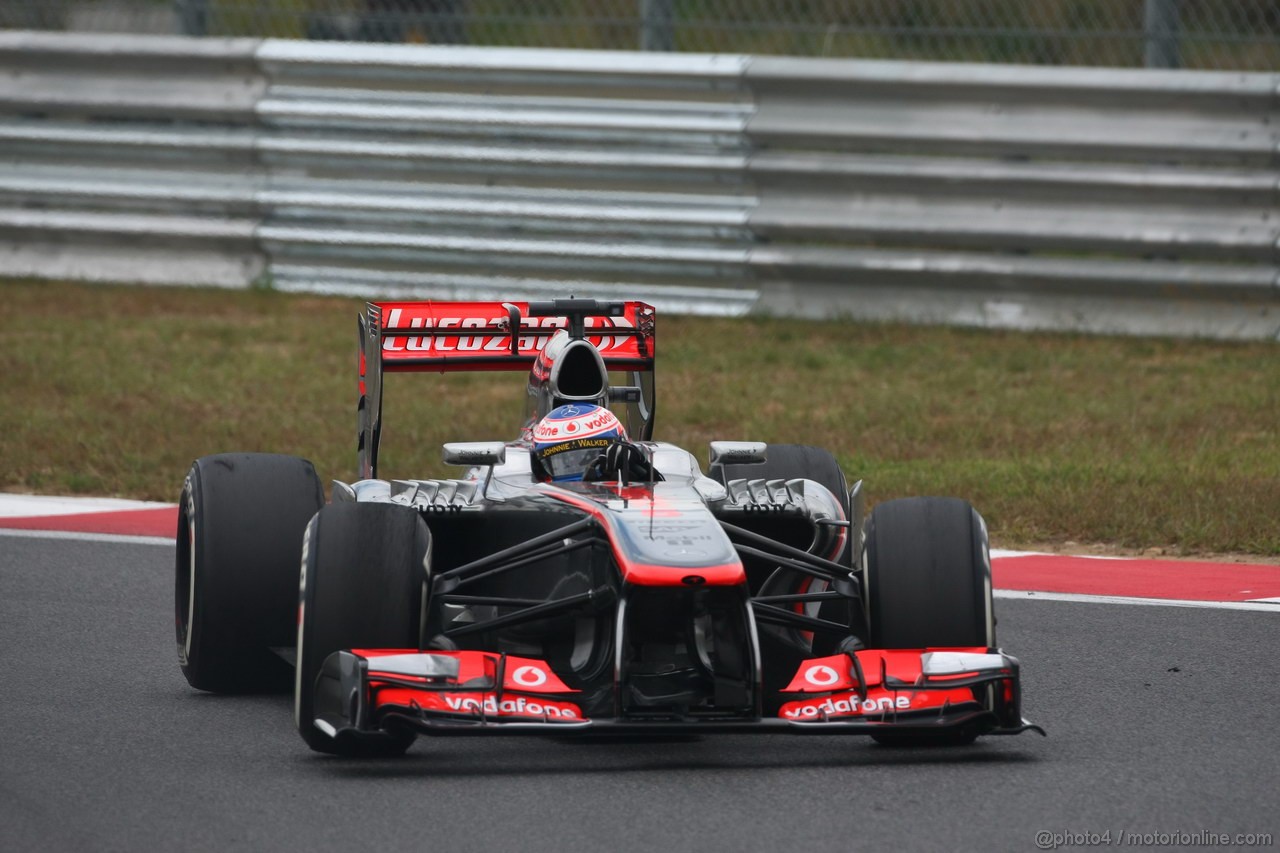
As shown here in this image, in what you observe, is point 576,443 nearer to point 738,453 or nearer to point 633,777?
point 738,453

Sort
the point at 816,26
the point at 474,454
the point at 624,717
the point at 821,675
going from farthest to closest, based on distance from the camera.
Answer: the point at 816,26
the point at 474,454
the point at 821,675
the point at 624,717

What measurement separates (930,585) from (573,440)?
1.19 metres

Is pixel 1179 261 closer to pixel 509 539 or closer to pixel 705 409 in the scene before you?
pixel 705 409

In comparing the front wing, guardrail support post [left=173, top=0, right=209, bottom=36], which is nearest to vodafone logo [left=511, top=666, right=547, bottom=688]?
the front wing

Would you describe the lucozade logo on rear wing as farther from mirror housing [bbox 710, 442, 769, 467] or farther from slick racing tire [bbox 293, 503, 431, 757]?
slick racing tire [bbox 293, 503, 431, 757]

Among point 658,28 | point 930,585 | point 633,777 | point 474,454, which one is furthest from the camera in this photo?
point 658,28

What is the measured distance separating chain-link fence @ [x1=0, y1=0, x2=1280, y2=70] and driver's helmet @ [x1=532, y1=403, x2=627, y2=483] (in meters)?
7.07

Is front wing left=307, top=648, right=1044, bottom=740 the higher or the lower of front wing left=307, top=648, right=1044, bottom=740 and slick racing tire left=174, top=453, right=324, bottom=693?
the lower

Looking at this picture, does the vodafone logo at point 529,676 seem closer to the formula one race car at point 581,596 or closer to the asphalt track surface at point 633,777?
the formula one race car at point 581,596

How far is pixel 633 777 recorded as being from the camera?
17.5 ft

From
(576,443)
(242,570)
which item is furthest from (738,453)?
(242,570)

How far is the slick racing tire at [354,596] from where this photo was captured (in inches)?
215

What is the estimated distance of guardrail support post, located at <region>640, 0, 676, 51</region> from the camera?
44.9 feet

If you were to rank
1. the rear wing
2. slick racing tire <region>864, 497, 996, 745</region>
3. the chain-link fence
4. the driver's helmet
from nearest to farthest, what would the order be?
1. slick racing tire <region>864, 497, 996, 745</region>
2. the driver's helmet
3. the rear wing
4. the chain-link fence
